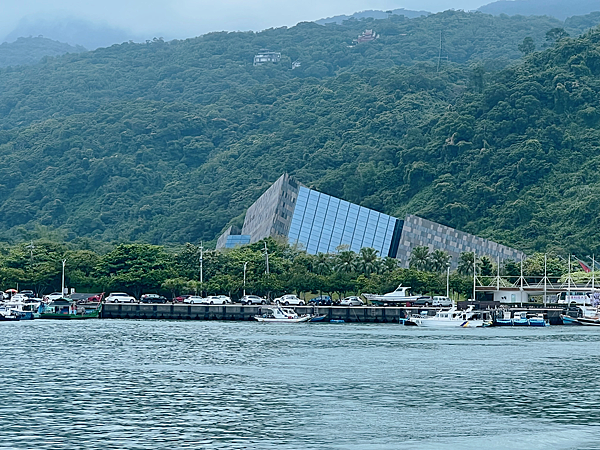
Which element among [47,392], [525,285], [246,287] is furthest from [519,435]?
[525,285]

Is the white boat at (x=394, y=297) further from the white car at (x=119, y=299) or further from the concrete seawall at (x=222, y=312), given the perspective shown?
the white car at (x=119, y=299)

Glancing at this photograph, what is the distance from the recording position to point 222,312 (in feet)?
357

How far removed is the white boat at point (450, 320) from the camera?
4016 inches

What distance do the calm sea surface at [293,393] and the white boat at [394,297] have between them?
39.7 metres

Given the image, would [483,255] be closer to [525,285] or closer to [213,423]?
[525,285]

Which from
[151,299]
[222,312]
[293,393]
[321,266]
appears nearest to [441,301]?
[321,266]

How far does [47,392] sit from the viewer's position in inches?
1746

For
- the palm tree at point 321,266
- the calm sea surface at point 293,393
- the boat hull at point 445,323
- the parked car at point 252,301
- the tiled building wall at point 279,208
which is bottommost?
the calm sea surface at point 293,393

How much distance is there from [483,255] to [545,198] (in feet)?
102

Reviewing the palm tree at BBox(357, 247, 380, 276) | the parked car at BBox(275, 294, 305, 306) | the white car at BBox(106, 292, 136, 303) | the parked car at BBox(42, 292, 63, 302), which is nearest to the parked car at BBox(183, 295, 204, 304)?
the white car at BBox(106, 292, 136, 303)

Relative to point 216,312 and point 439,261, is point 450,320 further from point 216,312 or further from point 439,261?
point 439,261

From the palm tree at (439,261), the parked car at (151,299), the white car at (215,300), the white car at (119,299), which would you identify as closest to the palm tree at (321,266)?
the palm tree at (439,261)

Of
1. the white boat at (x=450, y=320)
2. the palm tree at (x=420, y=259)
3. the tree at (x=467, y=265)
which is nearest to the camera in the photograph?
the white boat at (x=450, y=320)

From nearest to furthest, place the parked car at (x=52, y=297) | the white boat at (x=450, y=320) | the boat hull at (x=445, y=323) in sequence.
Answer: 1. the boat hull at (x=445, y=323)
2. the white boat at (x=450, y=320)
3. the parked car at (x=52, y=297)
